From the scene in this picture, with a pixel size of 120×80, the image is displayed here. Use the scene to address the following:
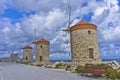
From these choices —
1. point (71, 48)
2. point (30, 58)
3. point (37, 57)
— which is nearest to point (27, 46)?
point (30, 58)

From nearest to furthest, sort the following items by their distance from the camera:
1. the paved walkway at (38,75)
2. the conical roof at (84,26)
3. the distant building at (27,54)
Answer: the paved walkway at (38,75), the conical roof at (84,26), the distant building at (27,54)

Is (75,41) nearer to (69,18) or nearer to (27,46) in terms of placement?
(69,18)

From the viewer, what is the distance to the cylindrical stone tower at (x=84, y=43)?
35.2 metres

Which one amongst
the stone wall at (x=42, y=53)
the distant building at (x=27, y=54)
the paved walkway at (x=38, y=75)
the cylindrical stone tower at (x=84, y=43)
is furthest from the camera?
the distant building at (x=27, y=54)

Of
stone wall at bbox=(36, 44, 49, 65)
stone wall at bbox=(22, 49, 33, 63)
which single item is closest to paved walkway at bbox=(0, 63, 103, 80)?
stone wall at bbox=(36, 44, 49, 65)

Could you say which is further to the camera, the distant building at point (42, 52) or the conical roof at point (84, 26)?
the distant building at point (42, 52)

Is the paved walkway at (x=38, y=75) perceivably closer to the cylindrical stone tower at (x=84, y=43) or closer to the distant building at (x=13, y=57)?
the cylindrical stone tower at (x=84, y=43)

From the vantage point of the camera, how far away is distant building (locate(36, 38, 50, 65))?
5606 centimetres

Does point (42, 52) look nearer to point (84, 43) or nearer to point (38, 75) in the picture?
point (84, 43)

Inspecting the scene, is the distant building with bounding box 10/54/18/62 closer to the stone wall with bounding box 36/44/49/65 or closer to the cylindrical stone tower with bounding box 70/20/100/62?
the stone wall with bounding box 36/44/49/65

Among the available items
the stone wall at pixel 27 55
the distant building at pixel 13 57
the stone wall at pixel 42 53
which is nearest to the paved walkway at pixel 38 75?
the stone wall at pixel 42 53

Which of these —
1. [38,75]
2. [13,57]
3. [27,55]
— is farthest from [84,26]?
[13,57]

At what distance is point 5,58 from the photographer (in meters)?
104

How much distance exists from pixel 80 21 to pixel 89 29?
2.94 metres
